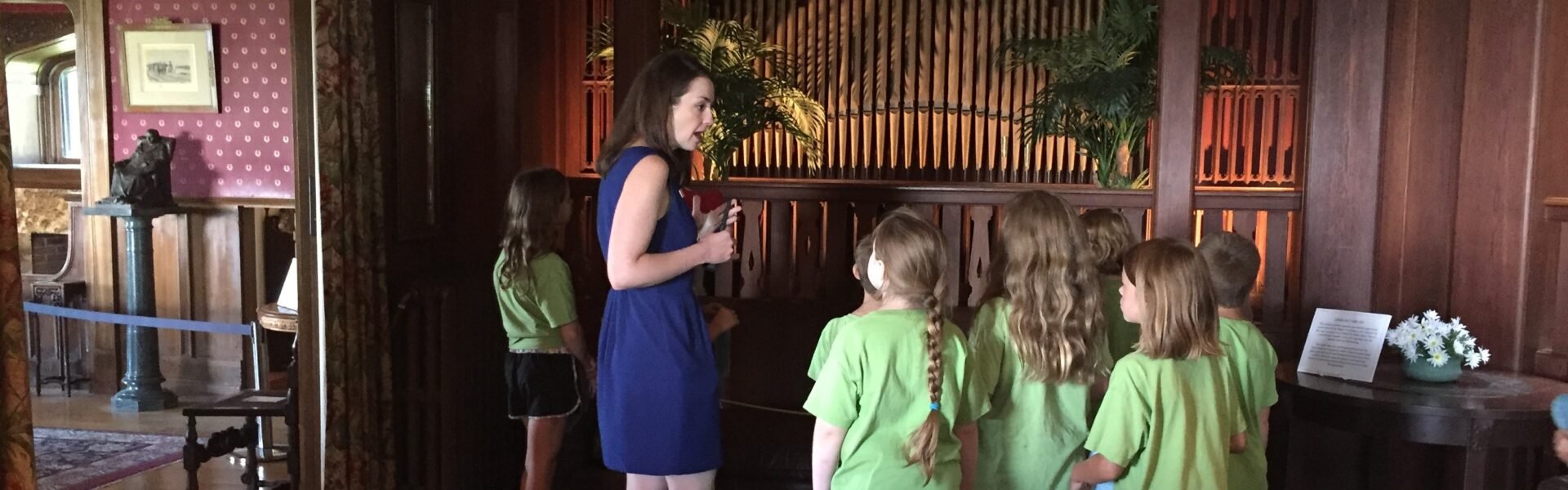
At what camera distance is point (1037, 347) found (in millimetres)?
2477

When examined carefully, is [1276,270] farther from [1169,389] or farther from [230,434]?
[230,434]

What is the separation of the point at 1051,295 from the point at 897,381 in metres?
0.48

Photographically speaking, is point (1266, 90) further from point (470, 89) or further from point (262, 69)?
point (262, 69)

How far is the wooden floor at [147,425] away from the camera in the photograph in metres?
4.58

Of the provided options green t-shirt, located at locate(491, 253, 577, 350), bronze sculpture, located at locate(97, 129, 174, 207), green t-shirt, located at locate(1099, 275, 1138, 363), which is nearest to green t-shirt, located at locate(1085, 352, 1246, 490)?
green t-shirt, located at locate(1099, 275, 1138, 363)

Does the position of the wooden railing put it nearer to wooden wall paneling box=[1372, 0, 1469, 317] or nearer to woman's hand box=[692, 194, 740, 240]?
wooden wall paneling box=[1372, 0, 1469, 317]

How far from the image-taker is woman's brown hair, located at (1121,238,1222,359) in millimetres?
2258

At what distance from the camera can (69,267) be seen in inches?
263

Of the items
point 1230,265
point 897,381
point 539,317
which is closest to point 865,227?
point 539,317

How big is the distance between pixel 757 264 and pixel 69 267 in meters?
4.51

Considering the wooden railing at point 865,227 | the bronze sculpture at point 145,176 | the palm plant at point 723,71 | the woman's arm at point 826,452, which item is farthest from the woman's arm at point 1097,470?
the bronze sculpture at point 145,176

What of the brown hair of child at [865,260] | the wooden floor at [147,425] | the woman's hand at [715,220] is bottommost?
the wooden floor at [147,425]

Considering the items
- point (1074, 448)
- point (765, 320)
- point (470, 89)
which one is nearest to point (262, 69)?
point (470, 89)

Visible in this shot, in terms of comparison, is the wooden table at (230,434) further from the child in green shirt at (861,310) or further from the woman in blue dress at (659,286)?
the child in green shirt at (861,310)
